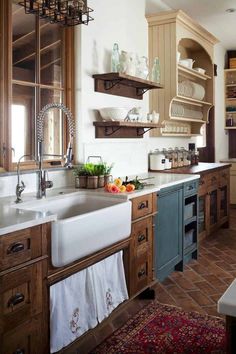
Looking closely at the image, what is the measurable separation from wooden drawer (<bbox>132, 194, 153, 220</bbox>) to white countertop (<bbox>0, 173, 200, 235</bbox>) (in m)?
0.04

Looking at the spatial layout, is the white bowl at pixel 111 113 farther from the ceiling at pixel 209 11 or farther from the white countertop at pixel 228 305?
the white countertop at pixel 228 305

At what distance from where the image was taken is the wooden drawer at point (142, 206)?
287 centimetres

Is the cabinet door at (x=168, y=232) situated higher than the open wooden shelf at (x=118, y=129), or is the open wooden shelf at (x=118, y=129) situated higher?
the open wooden shelf at (x=118, y=129)

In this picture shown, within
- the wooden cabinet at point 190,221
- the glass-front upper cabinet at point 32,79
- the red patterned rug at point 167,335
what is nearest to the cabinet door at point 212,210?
the wooden cabinet at point 190,221

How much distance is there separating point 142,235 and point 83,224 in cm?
96

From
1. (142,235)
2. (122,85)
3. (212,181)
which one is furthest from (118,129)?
(212,181)

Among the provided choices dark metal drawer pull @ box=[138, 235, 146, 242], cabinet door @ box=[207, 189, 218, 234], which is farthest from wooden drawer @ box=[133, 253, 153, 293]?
cabinet door @ box=[207, 189, 218, 234]

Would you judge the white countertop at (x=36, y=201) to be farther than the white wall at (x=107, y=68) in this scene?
No

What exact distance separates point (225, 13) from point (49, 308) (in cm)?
501

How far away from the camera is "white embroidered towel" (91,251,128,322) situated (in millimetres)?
2445

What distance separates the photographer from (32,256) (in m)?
1.90

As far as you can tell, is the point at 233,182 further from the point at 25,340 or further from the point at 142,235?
the point at 25,340

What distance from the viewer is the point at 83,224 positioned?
2.14 meters

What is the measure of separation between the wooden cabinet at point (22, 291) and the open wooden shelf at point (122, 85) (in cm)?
182
